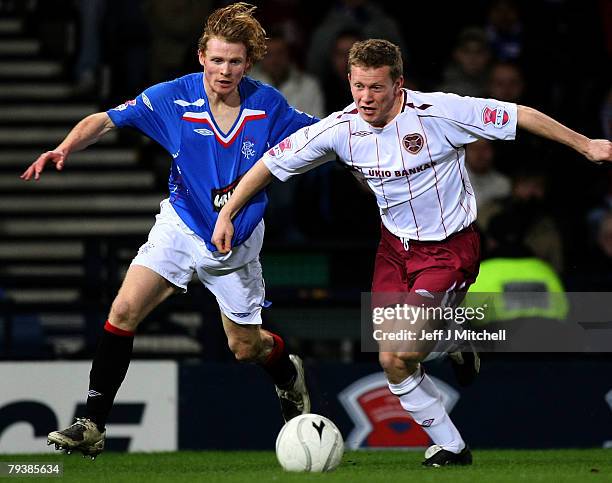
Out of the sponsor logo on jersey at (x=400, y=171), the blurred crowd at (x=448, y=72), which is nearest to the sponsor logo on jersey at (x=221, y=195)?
the sponsor logo on jersey at (x=400, y=171)

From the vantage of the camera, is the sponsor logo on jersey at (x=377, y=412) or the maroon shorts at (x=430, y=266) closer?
the maroon shorts at (x=430, y=266)

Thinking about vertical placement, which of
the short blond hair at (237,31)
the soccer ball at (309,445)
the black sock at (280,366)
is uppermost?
the short blond hair at (237,31)

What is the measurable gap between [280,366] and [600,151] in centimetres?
240

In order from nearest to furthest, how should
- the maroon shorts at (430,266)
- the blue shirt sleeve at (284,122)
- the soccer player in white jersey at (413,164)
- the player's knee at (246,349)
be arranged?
the soccer player in white jersey at (413,164)
the maroon shorts at (430,266)
the blue shirt sleeve at (284,122)
the player's knee at (246,349)

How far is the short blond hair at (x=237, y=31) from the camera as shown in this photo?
314 inches

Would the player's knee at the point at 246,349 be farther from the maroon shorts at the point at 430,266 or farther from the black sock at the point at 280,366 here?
the maroon shorts at the point at 430,266

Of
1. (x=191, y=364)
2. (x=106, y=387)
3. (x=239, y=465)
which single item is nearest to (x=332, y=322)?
(x=191, y=364)

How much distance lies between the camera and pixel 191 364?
1001cm

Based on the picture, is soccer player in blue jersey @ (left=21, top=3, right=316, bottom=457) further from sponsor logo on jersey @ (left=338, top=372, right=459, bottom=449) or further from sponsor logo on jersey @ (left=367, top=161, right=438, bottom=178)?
sponsor logo on jersey @ (left=338, top=372, right=459, bottom=449)

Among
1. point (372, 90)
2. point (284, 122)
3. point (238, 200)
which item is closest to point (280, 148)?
point (238, 200)

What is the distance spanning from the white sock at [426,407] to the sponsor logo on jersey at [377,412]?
199 cm

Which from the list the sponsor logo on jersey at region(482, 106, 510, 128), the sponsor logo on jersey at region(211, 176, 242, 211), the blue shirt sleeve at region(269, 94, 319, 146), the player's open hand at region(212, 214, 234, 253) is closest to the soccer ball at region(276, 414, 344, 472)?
the player's open hand at region(212, 214, 234, 253)

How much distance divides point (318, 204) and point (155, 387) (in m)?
2.13

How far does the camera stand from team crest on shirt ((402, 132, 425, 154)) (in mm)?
7750
